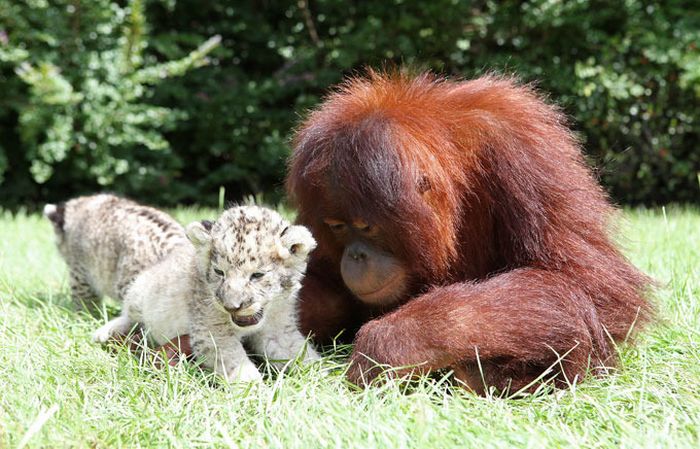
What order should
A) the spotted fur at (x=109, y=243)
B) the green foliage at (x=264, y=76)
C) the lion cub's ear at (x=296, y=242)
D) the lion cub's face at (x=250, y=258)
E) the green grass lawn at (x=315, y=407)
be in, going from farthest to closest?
the green foliage at (x=264, y=76) → the spotted fur at (x=109, y=243) → the lion cub's ear at (x=296, y=242) → the lion cub's face at (x=250, y=258) → the green grass lawn at (x=315, y=407)

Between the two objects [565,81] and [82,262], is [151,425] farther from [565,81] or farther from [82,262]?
[565,81]

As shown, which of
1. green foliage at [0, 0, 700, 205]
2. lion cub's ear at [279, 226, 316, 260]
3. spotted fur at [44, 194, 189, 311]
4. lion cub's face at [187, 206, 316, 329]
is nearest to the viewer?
lion cub's face at [187, 206, 316, 329]

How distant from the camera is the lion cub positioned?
320 centimetres

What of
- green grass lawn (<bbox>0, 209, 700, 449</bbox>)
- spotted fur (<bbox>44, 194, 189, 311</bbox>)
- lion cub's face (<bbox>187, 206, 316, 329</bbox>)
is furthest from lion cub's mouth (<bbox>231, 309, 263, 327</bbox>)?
spotted fur (<bbox>44, 194, 189, 311</bbox>)

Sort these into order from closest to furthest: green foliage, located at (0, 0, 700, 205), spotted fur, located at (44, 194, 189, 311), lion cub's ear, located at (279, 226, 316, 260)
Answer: lion cub's ear, located at (279, 226, 316, 260)
spotted fur, located at (44, 194, 189, 311)
green foliage, located at (0, 0, 700, 205)

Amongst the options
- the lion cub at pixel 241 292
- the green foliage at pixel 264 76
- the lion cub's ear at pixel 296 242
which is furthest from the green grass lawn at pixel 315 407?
the green foliage at pixel 264 76

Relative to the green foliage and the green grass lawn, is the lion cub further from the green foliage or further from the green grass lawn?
the green foliage

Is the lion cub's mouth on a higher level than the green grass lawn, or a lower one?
higher

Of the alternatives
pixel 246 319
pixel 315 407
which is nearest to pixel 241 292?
pixel 246 319

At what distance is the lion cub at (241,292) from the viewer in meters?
3.20

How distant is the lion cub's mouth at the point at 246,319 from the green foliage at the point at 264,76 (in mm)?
6646

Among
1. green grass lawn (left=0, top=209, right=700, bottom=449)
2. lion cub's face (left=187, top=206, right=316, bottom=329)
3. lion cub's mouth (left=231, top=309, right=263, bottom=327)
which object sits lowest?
green grass lawn (left=0, top=209, right=700, bottom=449)

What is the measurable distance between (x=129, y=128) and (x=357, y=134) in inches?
284

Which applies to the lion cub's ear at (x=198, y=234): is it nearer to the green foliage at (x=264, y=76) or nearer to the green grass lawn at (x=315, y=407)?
the green grass lawn at (x=315, y=407)
